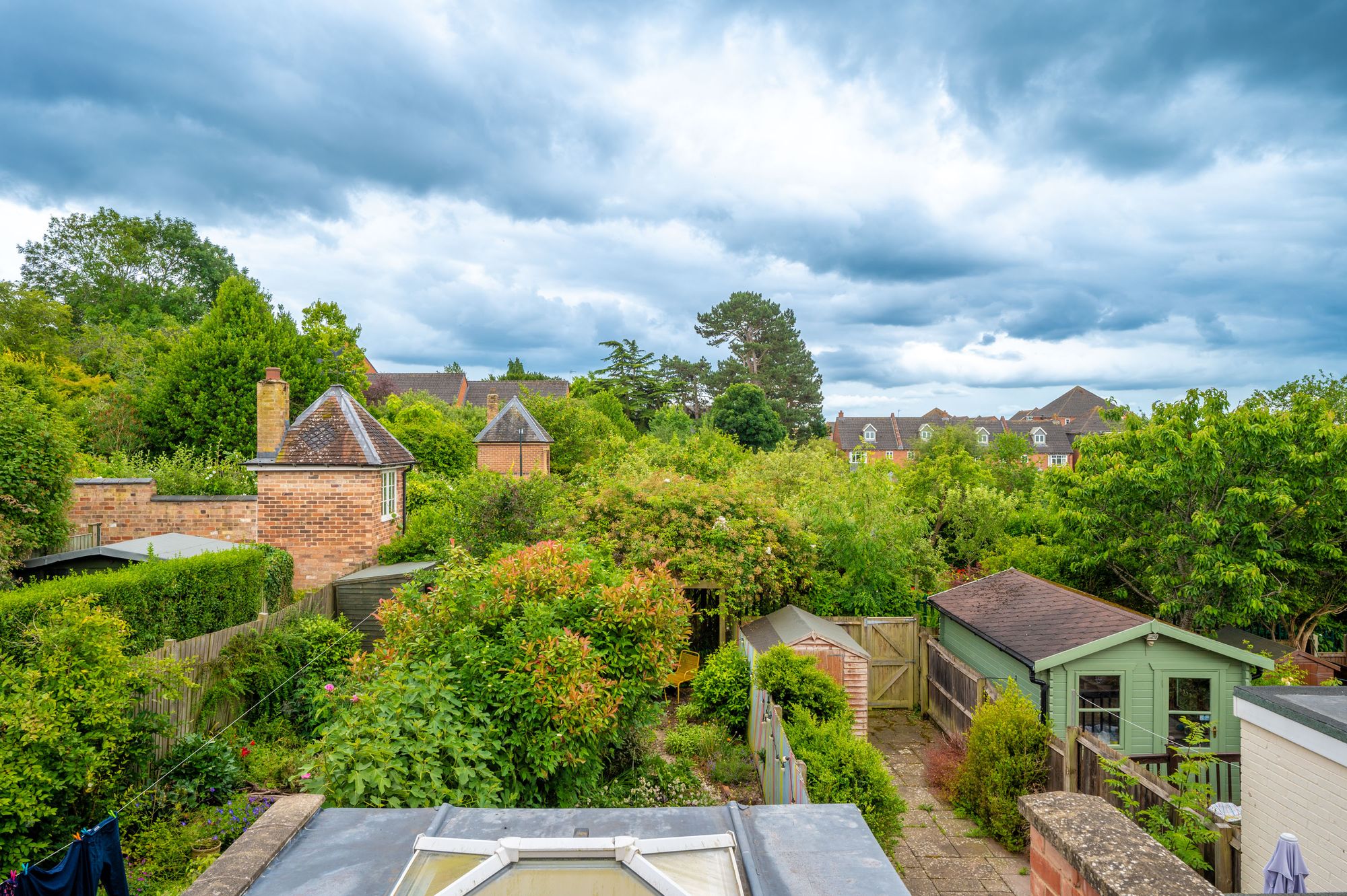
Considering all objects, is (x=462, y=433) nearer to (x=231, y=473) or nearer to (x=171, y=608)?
(x=231, y=473)

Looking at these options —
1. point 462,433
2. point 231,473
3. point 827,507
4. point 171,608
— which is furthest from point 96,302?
point 827,507

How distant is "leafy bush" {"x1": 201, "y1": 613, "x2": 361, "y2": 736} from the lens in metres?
9.95

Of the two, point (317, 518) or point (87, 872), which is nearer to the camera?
point (87, 872)

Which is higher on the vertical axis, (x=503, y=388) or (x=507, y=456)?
(x=503, y=388)

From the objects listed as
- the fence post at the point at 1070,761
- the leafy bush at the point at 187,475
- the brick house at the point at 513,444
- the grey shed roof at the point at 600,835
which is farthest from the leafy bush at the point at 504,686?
the brick house at the point at 513,444

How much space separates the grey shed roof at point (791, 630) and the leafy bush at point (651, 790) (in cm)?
324

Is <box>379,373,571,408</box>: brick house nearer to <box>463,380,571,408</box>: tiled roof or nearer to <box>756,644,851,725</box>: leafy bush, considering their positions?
<box>463,380,571,408</box>: tiled roof

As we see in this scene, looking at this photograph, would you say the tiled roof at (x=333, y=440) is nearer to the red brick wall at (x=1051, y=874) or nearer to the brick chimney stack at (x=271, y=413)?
the brick chimney stack at (x=271, y=413)

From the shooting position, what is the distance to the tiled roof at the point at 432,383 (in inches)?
2758

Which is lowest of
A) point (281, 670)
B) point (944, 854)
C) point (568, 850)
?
point (944, 854)

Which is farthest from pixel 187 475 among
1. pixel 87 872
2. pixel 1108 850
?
pixel 1108 850

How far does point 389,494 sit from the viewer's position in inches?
661

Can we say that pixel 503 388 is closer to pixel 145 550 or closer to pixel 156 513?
pixel 156 513

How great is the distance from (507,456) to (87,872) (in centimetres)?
2435
